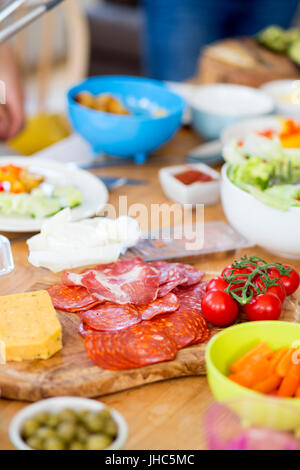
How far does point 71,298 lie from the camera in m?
1.45

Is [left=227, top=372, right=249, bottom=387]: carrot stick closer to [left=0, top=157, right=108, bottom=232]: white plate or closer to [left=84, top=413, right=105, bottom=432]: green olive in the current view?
[left=84, top=413, right=105, bottom=432]: green olive

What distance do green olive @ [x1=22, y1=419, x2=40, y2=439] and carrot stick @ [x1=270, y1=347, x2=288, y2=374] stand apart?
17.7 inches

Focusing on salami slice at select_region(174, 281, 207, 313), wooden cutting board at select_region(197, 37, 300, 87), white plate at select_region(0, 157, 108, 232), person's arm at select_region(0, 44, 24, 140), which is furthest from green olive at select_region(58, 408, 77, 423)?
wooden cutting board at select_region(197, 37, 300, 87)

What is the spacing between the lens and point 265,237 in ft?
5.51

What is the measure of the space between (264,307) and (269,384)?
244mm

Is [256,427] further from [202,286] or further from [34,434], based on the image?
[202,286]

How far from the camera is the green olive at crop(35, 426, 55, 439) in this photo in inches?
38.7

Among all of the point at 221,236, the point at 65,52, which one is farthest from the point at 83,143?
the point at 65,52

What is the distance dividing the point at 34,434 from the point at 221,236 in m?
0.95

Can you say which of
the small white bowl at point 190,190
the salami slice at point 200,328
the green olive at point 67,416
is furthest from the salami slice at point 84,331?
the small white bowl at point 190,190

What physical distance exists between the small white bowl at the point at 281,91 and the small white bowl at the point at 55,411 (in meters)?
1.86

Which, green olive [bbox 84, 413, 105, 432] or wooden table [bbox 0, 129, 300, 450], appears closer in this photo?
green olive [bbox 84, 413, 105, 432]

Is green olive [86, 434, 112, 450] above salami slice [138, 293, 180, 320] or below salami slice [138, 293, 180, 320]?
above

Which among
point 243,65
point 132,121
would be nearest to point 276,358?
point 132,121
